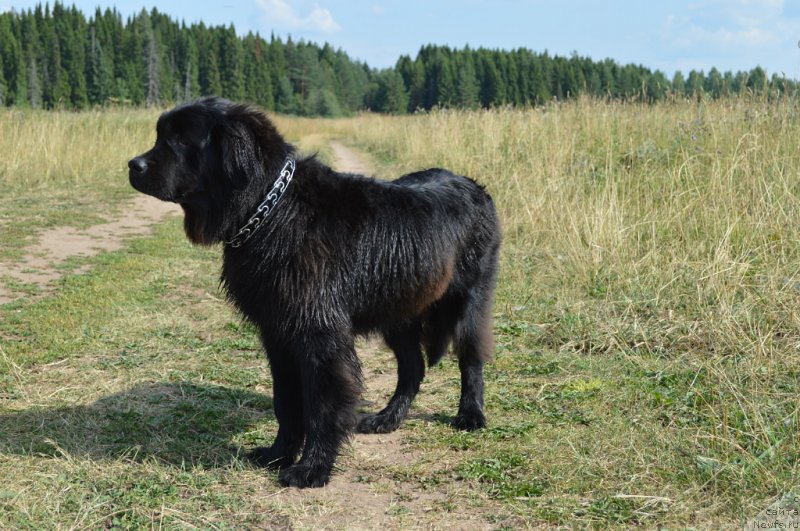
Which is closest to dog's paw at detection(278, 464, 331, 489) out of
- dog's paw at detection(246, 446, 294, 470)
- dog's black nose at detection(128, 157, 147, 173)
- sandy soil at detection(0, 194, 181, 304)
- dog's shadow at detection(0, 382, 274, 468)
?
dog's paw at detection(246, 446, 294, 470)

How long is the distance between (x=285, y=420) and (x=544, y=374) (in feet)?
6.43

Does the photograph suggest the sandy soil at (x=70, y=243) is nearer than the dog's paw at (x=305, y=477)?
No

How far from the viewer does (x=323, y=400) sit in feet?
11.1

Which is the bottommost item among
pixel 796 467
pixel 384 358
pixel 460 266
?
pixel 384 358

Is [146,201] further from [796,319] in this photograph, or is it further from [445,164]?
[796,319]

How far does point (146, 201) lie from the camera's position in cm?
1226

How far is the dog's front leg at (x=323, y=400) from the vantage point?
11.0ft

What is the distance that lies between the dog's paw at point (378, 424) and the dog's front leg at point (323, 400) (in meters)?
0.67

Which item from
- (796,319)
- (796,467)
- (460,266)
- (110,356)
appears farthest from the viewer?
(110,356)

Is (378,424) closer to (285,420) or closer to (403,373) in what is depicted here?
(403,373)

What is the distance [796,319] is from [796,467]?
179 cm

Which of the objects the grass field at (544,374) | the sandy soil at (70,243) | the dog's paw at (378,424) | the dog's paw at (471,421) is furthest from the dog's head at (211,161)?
the sandy soil at (70,243)

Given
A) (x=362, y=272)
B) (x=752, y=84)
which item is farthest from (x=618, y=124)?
(x=362, y=272)

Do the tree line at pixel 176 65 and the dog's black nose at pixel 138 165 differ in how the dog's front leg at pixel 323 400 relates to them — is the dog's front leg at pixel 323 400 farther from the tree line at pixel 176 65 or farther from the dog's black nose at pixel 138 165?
the tree line at pixel 176 65
